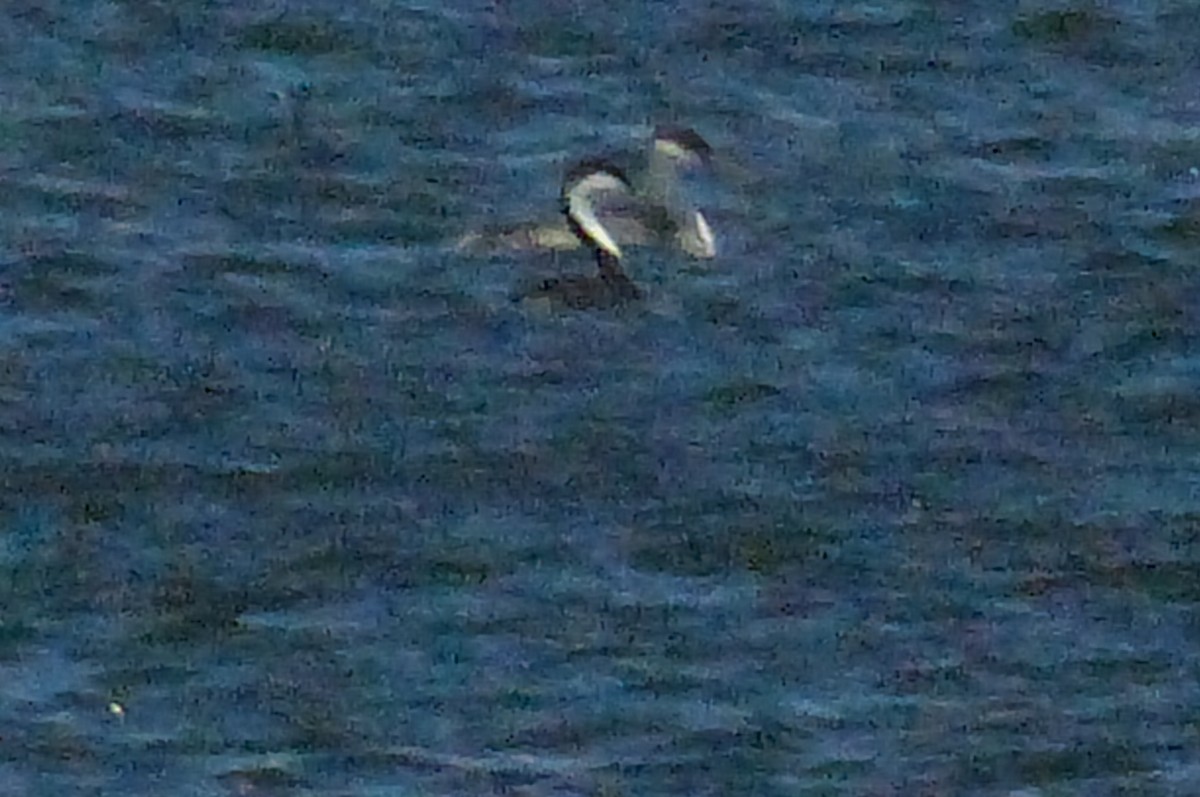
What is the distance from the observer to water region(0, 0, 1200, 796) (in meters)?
8.63

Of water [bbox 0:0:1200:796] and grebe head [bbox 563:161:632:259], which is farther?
grebe head [bbox 563:161:632:259]

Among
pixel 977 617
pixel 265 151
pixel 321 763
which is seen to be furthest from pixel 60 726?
pixel 265 151

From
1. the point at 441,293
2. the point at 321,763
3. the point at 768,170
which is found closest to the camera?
the point at 321,763

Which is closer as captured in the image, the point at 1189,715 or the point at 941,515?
the point at 1189,715

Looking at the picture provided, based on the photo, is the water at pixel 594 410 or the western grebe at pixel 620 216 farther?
the western grebe at pixel 620 216

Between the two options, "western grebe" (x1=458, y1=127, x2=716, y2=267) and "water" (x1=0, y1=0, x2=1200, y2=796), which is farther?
"western grebe" (x1=458, y1=127, x2=716, y2=267)

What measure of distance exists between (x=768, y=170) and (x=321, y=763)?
323 cm

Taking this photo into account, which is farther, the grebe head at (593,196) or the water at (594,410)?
the grebe head at (593,196)

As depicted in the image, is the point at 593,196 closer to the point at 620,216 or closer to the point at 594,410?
the point at 620,216

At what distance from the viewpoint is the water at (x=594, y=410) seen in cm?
863

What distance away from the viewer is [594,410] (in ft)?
32.2

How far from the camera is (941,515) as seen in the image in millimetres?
9438

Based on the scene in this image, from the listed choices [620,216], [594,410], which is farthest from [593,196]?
[594,410]

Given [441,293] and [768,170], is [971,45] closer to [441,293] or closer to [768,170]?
[768,170]
